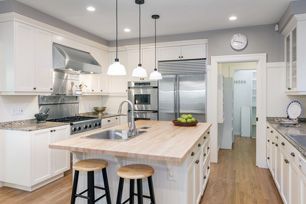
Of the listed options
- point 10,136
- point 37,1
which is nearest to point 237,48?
point 37,1

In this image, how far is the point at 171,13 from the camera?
12.2ft

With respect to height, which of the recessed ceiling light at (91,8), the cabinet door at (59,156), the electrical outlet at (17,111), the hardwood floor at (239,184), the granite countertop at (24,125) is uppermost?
the recessed ceiling light at (91,8)

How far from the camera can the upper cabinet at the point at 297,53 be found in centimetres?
319

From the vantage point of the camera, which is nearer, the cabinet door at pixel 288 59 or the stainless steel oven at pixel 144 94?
the cabinet door at pixel 288 59

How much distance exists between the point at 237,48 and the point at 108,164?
350 centimetres

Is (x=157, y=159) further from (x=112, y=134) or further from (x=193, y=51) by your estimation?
(x=193, y=51)

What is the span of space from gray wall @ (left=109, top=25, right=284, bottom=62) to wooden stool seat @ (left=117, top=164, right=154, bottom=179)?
330cm

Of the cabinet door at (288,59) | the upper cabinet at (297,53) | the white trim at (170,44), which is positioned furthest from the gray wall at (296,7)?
the white trim at (170,44)

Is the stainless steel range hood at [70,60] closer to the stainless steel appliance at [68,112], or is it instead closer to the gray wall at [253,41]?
the stainless steel appliance at [68,112]

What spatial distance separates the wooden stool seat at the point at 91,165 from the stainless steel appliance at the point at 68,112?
1750mm

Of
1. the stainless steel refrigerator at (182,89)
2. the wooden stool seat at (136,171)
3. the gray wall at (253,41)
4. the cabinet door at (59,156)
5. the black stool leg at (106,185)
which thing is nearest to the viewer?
the wooden stool seat at (136,171)

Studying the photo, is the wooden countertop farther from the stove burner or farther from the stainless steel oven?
the stainless steel oven

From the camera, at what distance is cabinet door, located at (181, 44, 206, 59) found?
472 cm

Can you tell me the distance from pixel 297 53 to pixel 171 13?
2.03 metres
